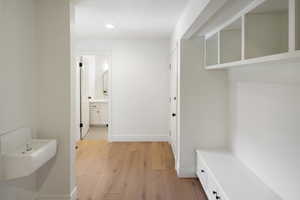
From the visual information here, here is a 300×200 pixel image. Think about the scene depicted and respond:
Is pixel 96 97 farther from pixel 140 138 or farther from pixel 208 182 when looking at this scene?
pixel 208 182

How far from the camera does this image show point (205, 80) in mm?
3875

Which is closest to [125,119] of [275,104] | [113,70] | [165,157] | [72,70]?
[113,70]

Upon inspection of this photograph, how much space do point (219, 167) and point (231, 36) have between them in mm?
1467

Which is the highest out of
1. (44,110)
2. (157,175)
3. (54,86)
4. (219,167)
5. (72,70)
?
(72,70)

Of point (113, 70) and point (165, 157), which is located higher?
point (113, 70)

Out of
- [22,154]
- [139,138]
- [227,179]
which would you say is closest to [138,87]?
[139,138]

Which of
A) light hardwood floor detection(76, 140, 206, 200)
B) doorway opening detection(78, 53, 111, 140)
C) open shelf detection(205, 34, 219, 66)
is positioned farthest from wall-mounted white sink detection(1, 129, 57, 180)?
doorway opening detection(78, 53, 111, 140)

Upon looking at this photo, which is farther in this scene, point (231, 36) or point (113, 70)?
point (113, 70)

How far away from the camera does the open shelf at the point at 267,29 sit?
5.58ft

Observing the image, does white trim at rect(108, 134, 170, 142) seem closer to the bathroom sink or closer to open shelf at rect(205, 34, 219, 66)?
open shelf at rect(205, 34, 219, 66)

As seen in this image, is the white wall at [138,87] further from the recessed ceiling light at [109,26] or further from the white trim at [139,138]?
the recessed ceiling light at [109,26]

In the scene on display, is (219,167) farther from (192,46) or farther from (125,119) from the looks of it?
(125,119)

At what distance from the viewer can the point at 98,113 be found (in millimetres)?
8477

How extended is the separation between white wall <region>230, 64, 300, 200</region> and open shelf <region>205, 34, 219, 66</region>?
0.35 m
